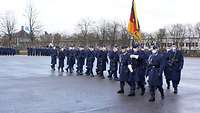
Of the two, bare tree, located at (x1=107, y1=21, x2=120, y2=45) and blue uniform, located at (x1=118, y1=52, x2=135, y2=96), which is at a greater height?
bare tree, located at (x1=107, y1=21, x2=120, y2=45)

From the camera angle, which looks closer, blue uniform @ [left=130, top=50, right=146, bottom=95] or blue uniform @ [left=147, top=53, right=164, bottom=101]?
blue uniform @ [left=147, top=53, right=164, bottom=101]

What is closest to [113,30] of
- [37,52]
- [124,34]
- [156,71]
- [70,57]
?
[124,34]

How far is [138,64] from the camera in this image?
13984 millimetres

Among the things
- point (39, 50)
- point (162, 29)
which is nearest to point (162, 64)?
point (39, 50)

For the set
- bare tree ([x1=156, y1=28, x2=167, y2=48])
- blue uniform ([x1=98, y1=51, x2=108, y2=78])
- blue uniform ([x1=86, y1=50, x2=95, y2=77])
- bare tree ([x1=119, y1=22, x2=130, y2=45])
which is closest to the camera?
blue uniform ([x1=98, y1=51, x2=108, y2=78])

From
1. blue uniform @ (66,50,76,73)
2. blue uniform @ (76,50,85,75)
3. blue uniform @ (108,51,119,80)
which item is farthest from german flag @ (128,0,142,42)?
blue uniform @ (66,50,76,73)

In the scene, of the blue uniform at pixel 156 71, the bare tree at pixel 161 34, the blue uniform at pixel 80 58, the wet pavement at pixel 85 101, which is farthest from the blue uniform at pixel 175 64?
the bare tree at pixel 161 34

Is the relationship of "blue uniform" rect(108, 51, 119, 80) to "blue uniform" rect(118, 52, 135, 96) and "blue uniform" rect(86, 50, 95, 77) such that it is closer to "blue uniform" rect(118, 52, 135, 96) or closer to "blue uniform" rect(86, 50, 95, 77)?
"blue uniform" rect(86, 50, 95, 77)

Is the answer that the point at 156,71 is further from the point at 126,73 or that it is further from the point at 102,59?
→ the point at 102,59

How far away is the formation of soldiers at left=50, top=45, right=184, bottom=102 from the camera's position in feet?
41.7

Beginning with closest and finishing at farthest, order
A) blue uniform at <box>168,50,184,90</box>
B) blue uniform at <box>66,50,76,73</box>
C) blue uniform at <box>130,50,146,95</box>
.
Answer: blue uniform at <box>130,50,146,95</box> < blue uniform at <box>168,50,184,90</box> < blue uniform at <box>66,50,76,73</box>

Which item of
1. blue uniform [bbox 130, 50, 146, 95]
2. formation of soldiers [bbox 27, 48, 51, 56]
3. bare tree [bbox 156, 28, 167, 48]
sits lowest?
formation of soldiers [bbox 27, 48, 51, 56]

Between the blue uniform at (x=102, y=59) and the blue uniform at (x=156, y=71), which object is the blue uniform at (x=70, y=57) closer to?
the blue uniform at (x=102, y=59)

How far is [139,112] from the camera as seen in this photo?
10.6 meters
